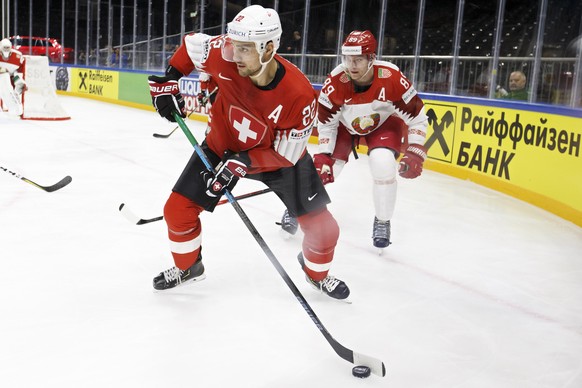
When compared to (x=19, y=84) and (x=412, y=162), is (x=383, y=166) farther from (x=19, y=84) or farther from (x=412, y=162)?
(x=19, y=84)

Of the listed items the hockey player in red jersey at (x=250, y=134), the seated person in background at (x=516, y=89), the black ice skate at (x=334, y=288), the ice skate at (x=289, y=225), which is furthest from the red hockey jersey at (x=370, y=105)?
the seated person in background at (x=516, y=89)

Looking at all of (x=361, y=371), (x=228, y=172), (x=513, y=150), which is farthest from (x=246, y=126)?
(x=513, y=150)

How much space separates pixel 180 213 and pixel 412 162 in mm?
1317

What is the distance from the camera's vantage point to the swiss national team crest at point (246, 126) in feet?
7.16

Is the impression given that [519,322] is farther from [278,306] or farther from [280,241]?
[280,241]

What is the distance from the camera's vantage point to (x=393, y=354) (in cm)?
201

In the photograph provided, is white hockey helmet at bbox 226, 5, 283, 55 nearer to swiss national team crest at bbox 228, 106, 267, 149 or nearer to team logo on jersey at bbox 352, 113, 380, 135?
swiss national team crest at bbox 228, 106, 267, 149

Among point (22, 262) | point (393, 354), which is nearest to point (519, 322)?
point (393, 354)

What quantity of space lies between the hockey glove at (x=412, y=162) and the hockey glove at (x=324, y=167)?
0.35 meters

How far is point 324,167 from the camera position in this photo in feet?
10.4

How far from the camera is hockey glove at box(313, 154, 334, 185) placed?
10.3ft

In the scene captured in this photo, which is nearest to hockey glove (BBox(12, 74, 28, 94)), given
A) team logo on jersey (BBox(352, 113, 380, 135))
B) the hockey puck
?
team logo on jersey (BBox(352, 113, 380, 135))

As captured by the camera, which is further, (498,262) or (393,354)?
(498,262)

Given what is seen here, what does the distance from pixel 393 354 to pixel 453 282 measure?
33.9 inches
